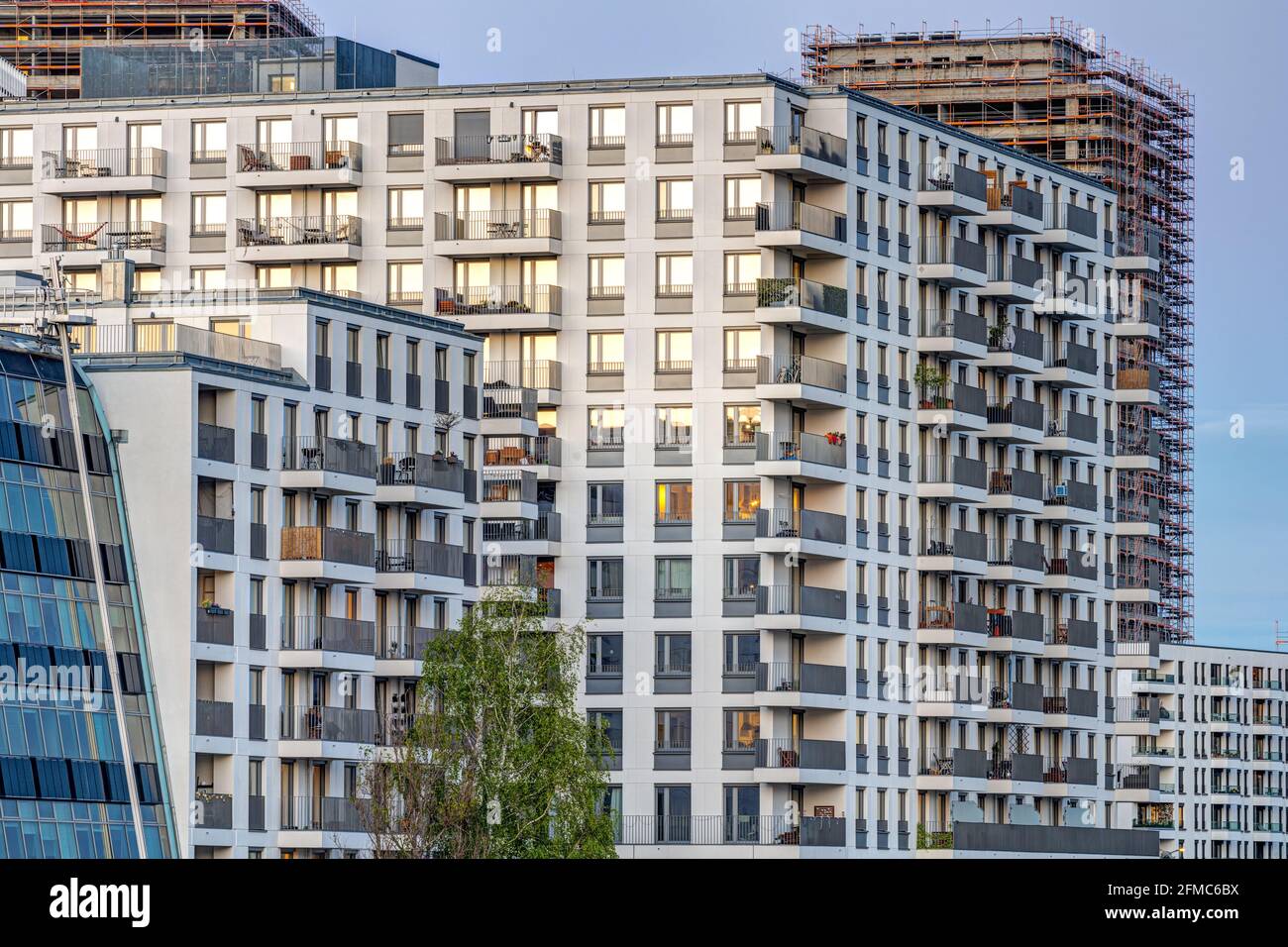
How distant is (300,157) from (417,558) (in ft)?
107

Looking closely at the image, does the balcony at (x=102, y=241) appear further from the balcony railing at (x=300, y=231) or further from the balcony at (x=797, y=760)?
the balcony at (x=797, y=760)

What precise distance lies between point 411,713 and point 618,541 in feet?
79.8

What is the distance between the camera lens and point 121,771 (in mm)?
97438

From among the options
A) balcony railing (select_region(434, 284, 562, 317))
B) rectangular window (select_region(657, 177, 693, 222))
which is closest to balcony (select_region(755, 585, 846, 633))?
balcony railing (select_region(434, 284, 562, 317))

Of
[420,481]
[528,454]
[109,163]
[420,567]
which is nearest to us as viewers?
[420,567]

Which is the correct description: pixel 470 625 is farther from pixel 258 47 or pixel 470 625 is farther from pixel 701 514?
pixel 258 47

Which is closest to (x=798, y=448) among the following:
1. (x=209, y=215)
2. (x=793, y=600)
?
(x=793, y=600)

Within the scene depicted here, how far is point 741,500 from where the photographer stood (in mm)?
133250

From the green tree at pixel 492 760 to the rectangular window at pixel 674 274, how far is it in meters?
33.4

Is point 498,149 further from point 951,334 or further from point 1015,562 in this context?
point 1015,562

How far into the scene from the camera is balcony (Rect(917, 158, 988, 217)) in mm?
144125

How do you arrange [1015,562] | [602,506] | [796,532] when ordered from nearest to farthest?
[796,532] → [602,506] → [1015,562]

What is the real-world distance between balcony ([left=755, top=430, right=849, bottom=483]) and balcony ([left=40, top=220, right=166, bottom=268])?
1242 inches
